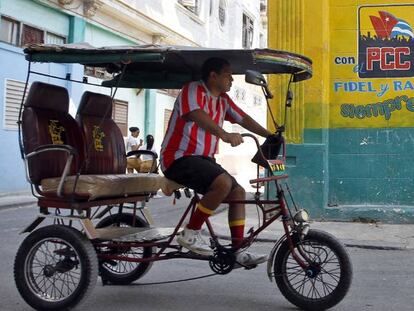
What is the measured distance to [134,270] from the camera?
535 cm

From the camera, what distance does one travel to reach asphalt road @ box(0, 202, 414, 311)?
4.75 meters

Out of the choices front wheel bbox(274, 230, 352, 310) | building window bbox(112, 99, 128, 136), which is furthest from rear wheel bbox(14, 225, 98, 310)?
building window bbox(112, 99, 128, 136)

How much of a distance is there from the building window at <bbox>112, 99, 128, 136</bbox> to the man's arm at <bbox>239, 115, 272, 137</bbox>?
1362 cm

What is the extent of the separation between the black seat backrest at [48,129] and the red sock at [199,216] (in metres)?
1.05

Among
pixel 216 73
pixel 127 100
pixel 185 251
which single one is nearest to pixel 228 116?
pixel 216 73

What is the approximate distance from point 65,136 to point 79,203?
3.01 ft

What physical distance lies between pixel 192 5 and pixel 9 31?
33.6 ft

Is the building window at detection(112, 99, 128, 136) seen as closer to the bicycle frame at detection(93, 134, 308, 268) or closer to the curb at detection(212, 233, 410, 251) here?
the curb at detection(212, 233, 410, 251)

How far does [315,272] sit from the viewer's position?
449 centimetres

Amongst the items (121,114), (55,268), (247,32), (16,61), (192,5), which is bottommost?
(55,268)

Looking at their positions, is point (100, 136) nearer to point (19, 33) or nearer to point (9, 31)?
point (9, 31)

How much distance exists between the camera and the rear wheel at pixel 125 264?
5061 mm

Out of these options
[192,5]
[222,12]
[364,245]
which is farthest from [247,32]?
[364,245]

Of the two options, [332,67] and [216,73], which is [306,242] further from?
[332,67]
